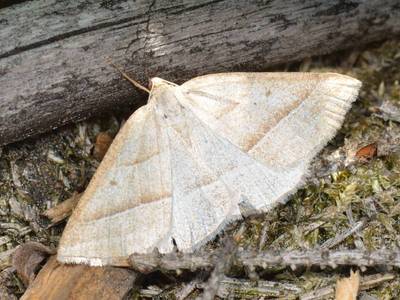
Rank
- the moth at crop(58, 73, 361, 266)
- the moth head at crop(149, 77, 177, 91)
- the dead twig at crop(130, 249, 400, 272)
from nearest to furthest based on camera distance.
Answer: the dead twig at crop(130, 249, 400, 272) < the moth at crop(58, 73, 361, 266) < the moth head at crop(149, 77, 177, 91)

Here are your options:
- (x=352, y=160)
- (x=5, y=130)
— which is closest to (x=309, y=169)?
(x=352, y=160)

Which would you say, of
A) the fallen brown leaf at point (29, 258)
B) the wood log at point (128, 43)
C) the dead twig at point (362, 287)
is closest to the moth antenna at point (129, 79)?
the wood log at point (128, 43)

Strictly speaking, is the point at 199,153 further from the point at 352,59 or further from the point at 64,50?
the point at 352,59

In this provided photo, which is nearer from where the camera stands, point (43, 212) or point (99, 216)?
point (99, 216)

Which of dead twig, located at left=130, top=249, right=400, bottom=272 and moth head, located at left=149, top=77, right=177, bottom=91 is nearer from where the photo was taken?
dead twig, located at left=130, top=249, right=400, bottom=272

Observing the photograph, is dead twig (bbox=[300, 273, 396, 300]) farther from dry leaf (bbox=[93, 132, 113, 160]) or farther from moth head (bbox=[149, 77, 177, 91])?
dry leaf (bbox=[93, 132, 113, 160])

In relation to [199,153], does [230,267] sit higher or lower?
lower

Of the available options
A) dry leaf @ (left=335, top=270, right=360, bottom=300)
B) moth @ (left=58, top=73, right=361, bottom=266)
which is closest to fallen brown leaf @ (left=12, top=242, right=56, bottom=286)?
moth @ (left=58, top=73, right=361, bottom=266)
